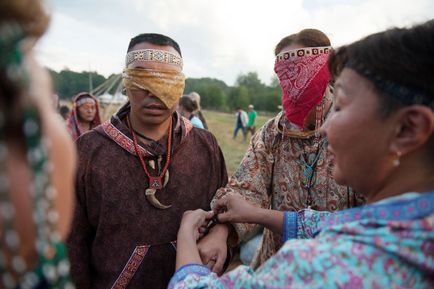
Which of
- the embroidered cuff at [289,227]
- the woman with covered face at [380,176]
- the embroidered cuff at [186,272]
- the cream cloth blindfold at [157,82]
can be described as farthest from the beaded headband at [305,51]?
the embroidered cuff at [186,272]

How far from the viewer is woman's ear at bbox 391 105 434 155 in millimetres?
1031

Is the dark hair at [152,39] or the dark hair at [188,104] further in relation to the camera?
the dark hair at [188,104]

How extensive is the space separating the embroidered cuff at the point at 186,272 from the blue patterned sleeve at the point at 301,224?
0.53m

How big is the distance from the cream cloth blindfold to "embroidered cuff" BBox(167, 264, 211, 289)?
1024mm

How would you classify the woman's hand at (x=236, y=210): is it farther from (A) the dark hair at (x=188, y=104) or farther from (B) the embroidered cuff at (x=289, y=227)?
(A) the dark hair at (x=188, y=104)

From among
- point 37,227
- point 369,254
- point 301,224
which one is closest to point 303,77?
point 301,224

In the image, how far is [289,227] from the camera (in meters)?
1.77

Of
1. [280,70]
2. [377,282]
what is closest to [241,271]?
[377,282]

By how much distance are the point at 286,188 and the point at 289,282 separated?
44.4 inches

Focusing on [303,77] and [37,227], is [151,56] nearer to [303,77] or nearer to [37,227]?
[303,77]

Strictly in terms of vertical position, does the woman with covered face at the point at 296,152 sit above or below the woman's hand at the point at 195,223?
above

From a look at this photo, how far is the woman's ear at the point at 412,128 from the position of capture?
1031 millimetres

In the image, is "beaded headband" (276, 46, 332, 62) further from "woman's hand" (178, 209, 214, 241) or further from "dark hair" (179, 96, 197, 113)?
"dark hair" (179, 96, 197, 113)

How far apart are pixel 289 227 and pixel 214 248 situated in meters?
0.41
